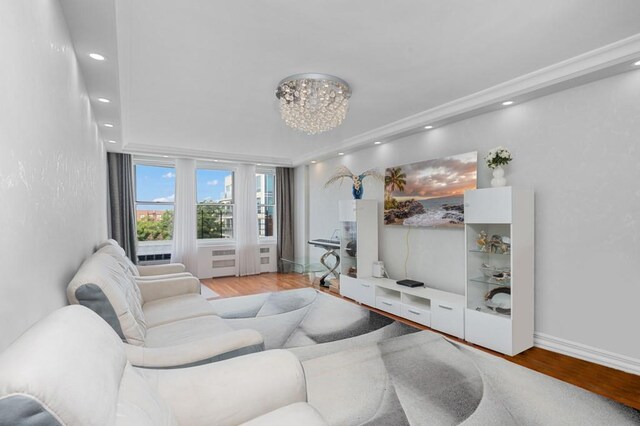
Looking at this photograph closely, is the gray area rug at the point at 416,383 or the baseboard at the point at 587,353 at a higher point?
the baseboard at the point at 587,353

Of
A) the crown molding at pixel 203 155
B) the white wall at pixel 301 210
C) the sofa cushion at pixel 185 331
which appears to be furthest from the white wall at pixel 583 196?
the crown molding at pixel 203 155

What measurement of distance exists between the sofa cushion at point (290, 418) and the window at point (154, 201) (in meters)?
6.17

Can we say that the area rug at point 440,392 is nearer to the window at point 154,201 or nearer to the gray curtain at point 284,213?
the gray curtain at point 284,213

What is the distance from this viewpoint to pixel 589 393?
2.32m

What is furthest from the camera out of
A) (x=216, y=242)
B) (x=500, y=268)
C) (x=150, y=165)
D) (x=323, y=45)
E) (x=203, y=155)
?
(x=216, y=242)

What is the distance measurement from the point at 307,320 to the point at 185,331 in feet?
6.26

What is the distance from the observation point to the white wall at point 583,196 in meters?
2.62

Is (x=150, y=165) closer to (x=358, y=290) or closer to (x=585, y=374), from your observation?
(x=358, y=290)

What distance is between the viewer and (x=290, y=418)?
1214mm

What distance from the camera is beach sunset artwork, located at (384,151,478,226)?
12.3 feet

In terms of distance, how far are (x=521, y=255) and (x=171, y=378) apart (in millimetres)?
3084

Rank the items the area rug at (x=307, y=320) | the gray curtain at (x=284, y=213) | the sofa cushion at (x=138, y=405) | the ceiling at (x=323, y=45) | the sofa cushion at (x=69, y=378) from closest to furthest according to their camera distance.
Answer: the sofa cushion at (x=69, y=378) < the sofa cushion at (x=138, y=405) < the ceiling at (x=323, y=45) < the area rug at (x=307, y=320) < the gray curtain at (x=284, y=213)

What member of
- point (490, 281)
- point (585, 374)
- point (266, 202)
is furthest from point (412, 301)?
point (266, 202)

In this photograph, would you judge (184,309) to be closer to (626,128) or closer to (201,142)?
(201,142)
